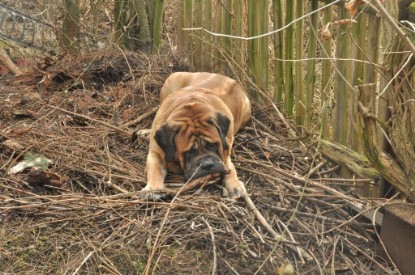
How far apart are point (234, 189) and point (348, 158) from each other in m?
0.94

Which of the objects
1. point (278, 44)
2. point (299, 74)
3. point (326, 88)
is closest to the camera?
point (326, 88)

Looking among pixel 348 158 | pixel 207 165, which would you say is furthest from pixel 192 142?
pixel 348 158

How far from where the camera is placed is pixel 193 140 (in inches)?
216

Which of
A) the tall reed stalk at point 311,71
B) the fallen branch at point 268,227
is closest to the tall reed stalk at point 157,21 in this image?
the tall reed stalk at point 311,71

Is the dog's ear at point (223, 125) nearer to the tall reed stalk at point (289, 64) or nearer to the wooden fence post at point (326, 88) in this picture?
the wooden fence post at point (326, 88)

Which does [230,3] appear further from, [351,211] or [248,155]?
[351,211]

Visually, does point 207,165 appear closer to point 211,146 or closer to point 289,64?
point 211,146

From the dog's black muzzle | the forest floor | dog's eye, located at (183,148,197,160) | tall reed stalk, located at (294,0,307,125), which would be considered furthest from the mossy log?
dog's eye, located at (183,148,197,160)

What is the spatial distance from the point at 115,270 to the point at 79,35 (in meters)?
6.41

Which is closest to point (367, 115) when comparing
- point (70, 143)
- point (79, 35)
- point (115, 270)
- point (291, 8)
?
point (115, 270)

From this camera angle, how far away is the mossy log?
504cm

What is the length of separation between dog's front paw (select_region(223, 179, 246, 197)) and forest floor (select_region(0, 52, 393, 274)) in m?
0.08

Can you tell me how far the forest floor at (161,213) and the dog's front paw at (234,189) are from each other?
77mm

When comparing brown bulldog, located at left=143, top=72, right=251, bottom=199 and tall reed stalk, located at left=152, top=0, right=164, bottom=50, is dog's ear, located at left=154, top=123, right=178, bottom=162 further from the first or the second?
tall reed stalk, located at left=152, top=0, right=164, bottom=50
